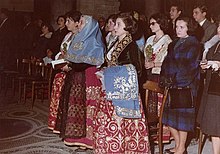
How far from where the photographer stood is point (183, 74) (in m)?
2.82

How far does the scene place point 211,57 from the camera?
106 inches

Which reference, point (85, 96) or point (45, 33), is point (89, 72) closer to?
point (85, 96)

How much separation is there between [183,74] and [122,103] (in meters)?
0.56

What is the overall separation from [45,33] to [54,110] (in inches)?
86.5

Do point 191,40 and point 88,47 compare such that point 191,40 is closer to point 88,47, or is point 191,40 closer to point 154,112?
point 154,112

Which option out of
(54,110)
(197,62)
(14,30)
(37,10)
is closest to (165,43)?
(197,62)

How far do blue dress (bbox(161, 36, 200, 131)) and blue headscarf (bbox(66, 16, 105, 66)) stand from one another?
0.60 metres

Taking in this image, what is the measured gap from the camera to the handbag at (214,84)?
2.56 metres

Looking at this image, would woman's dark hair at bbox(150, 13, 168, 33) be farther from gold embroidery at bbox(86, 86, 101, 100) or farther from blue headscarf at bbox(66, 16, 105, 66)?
gold embroidery at bbox(86, 86, 101, 100)

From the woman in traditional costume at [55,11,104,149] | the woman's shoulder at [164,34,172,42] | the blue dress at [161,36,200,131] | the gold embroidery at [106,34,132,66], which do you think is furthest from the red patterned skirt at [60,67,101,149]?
the woman's shoulder at [164,34,172,42]

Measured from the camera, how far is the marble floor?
3.25 meters

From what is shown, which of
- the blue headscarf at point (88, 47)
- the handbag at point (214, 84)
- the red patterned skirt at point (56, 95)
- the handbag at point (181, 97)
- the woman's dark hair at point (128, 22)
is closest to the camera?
the handbag at point (214, 84)

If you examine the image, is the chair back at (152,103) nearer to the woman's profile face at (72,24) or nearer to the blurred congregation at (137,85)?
the blurred congregation at (137,85)

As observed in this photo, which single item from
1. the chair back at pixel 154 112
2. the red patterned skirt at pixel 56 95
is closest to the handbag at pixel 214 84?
the chair back at pixel 154 112
